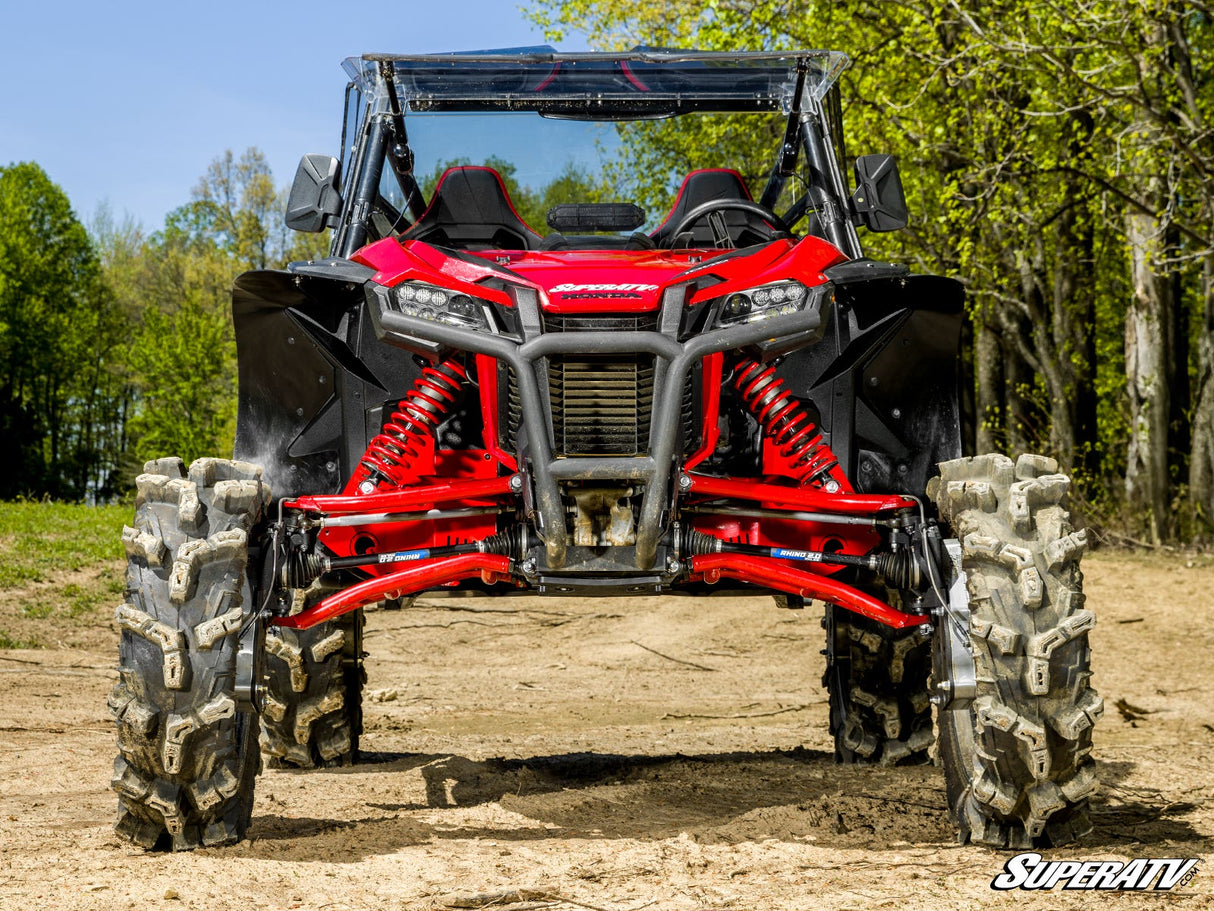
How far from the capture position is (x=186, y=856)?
4.15 meters

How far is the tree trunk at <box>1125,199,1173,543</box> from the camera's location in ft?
54.8

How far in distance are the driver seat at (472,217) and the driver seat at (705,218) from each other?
53cm

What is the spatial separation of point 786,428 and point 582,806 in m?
1.59

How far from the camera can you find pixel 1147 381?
17094mm

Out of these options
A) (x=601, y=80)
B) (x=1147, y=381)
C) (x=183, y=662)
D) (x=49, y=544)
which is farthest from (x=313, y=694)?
(x=1147, y=381)

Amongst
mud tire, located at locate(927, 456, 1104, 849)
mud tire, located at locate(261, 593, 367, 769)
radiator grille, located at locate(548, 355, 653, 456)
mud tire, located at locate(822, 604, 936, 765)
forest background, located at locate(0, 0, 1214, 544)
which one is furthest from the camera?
forest background, located at locate(0, 0, 1214, 544)

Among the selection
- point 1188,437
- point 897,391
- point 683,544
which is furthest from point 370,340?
point 1188,437

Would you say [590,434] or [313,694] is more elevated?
[590,434]

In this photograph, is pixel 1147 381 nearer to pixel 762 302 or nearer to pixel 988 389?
pixel 988 389

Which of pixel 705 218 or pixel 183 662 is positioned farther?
pixel 705 218

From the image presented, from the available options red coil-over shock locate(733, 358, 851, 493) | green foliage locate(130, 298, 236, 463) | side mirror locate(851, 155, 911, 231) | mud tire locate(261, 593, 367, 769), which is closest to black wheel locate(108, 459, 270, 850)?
red coil-over shock locate(733, 358, 851, 493)

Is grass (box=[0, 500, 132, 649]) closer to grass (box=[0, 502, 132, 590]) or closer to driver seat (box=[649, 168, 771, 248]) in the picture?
grass (box=[0, 502, 132, 590])

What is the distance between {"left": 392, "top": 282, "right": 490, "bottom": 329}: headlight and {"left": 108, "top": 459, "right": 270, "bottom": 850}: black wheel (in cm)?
73

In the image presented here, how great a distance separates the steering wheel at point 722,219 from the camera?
5453 millimetres
